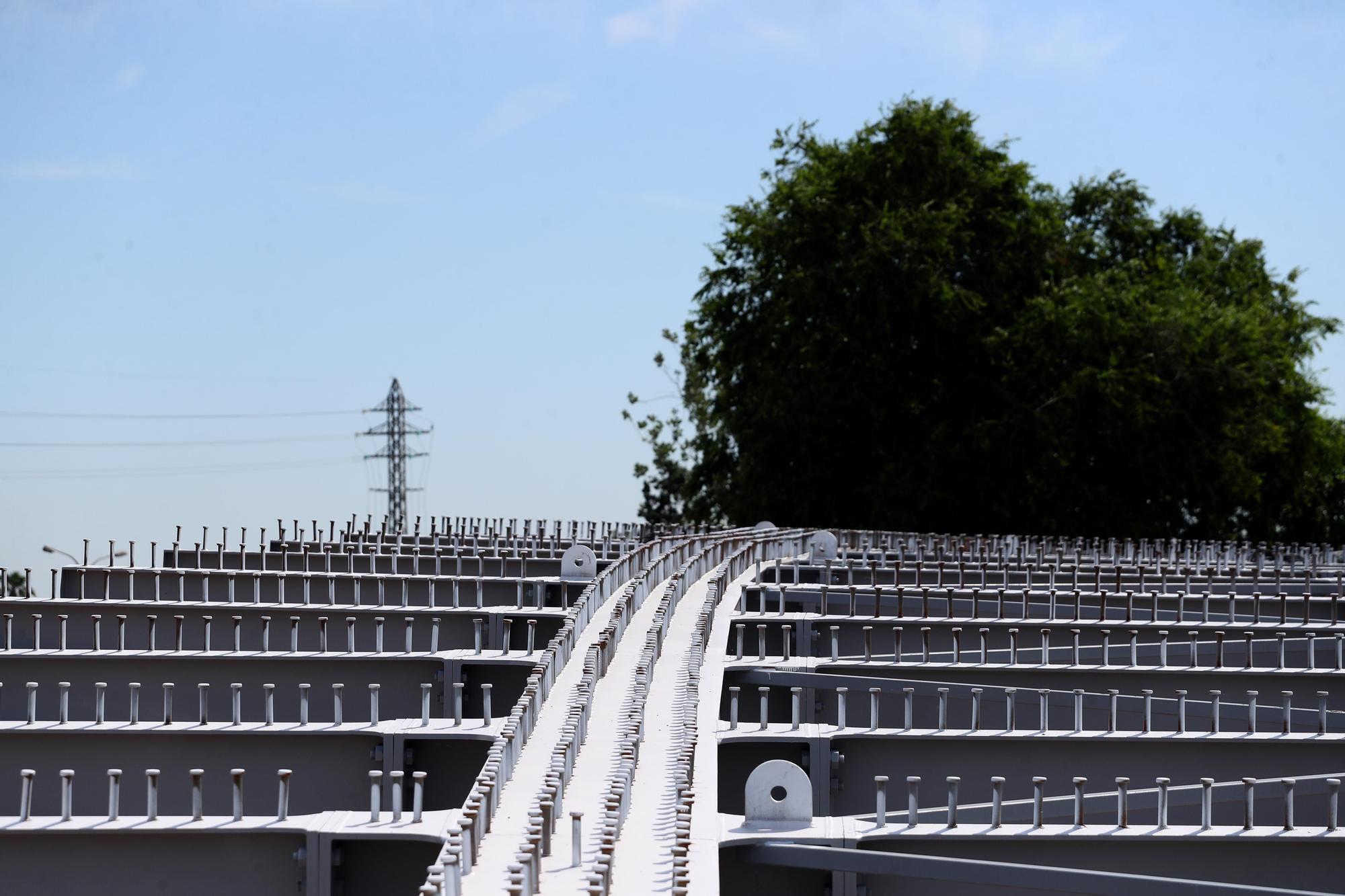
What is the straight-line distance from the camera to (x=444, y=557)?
977 inches

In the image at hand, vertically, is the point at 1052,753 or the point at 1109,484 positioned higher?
the point at 1109,484

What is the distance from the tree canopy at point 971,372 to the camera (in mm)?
49906

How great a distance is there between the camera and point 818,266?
52812mm

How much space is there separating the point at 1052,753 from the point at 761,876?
387 cm

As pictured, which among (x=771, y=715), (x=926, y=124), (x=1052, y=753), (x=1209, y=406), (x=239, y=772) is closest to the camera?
(x=239, y=772)

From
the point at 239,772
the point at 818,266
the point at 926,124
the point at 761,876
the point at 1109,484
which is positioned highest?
the point at 926,124

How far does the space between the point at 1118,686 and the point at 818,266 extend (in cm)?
3777

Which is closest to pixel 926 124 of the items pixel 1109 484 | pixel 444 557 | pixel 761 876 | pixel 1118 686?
pixel 1109 484

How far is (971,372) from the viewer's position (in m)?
54.7


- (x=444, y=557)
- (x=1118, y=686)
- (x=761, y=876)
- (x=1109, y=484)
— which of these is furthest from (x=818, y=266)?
(x=761, y=876)

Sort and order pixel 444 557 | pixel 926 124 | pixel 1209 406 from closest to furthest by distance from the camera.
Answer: pixel 444 557 < pixel 1209 406 < pixel 926 124

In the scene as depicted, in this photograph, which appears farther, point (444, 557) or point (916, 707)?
point (444, 557)

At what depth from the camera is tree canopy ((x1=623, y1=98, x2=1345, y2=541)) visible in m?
49.9

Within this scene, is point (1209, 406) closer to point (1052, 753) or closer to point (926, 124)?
point (926, 124)
